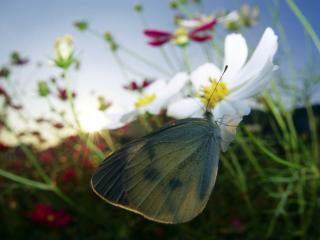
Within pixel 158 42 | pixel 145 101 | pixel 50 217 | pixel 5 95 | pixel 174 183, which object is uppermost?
pixel 5 95

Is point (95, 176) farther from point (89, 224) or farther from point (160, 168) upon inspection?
point (89, 224)

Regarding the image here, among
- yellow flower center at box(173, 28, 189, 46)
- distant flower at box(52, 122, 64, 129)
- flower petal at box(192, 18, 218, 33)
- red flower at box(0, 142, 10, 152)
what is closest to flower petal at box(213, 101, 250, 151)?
flower petal at box(192, 18, 218, 33)

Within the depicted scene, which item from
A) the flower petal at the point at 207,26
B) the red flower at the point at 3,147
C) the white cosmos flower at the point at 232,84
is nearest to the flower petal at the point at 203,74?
the white cosmos flower at the point at 232,84

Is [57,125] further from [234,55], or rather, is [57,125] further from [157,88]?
[234,55]

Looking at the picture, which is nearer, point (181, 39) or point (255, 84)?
point (255, 84)

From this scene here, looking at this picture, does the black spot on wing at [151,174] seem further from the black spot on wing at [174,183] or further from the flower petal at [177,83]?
the flower petal at [177,83]

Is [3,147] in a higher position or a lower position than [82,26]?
lower

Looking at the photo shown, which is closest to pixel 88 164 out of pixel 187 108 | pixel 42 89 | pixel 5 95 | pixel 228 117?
pixel 5 95
